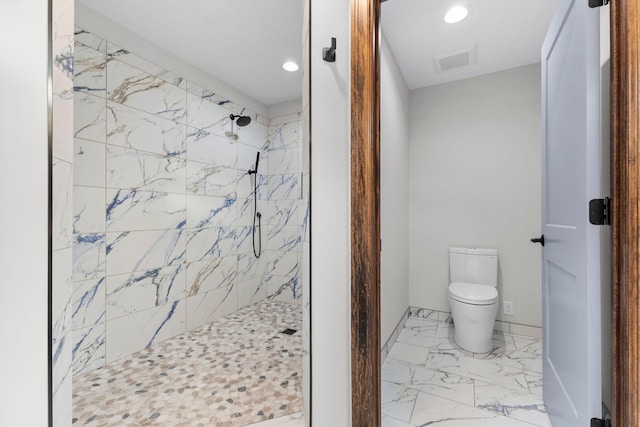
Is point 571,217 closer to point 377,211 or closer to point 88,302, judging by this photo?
point 377,211

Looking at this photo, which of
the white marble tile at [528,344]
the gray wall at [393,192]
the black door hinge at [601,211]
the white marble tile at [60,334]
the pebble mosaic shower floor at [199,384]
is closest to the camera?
the white marble tile at [60,334]

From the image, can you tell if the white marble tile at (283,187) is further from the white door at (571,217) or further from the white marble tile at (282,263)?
the white door at (571,217)

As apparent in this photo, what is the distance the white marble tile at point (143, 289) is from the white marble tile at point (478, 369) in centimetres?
213

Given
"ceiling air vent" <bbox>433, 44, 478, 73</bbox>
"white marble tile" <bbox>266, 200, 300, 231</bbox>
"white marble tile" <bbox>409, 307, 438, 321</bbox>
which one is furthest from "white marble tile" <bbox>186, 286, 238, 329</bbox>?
"ceiling air vent" <bbox>433, 44, 478, 73</bbox>

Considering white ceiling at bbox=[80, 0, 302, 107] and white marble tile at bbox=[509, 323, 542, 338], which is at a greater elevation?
white ceiling at bbox=[80, 0, 302, 107]

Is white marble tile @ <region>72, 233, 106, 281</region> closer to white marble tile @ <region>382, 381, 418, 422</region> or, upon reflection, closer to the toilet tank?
white marble tile @ <region>382, 381, 418, 422</region>

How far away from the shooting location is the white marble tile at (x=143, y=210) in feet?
6.52

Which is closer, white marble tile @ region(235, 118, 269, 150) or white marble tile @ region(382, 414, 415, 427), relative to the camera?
white marble tile @ region(382, 414, 415, 427)

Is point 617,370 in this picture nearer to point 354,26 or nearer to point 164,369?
point 354,26

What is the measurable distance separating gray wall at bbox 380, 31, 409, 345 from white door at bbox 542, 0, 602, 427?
94 centimetres

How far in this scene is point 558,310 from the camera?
133 centimetres

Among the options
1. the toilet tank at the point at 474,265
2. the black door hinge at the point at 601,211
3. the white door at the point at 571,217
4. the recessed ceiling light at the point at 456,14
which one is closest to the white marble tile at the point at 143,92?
the recessed ceiling light at the point at 456,14

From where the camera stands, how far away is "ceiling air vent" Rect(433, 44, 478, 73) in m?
2.29

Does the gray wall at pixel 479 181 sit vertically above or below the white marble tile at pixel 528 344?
above
